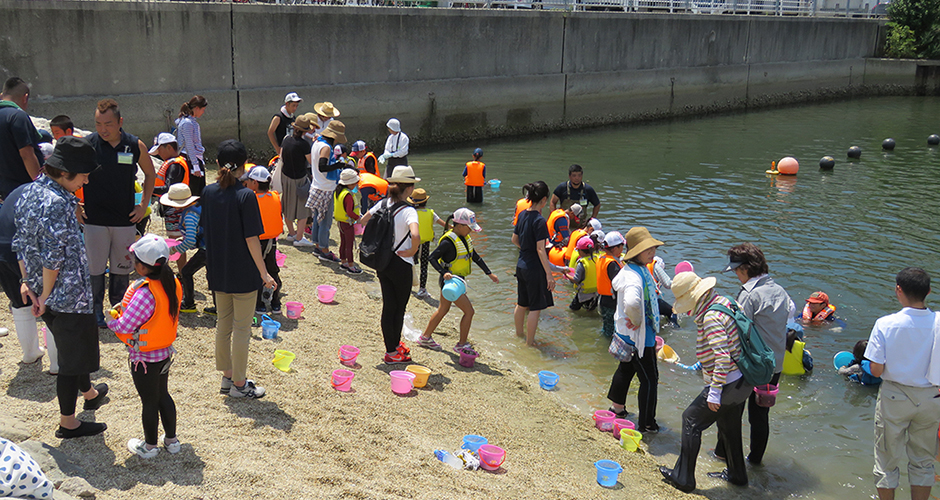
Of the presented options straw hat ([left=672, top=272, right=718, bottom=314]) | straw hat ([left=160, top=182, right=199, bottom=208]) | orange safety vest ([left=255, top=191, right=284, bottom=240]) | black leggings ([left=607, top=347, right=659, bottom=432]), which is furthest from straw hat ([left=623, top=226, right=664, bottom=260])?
straw hat ([left=160, top=182, right=199, bottom=208])

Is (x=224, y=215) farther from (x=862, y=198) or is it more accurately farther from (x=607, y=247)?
(x=862, y=198)

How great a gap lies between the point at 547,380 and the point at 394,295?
1.97m

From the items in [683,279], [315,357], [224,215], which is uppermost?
[224,215]

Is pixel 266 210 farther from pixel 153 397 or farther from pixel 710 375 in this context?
pixel 710 375

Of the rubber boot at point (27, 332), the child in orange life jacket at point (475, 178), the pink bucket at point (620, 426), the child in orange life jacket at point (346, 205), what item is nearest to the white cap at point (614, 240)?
the pink bucket at point (620, 426)

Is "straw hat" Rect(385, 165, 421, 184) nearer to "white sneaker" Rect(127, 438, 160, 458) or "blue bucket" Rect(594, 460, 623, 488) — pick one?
"blue bucket" Rect(594, 460, 623, 488)

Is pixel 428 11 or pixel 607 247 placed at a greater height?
pixel 428 11

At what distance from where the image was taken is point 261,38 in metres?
19.8

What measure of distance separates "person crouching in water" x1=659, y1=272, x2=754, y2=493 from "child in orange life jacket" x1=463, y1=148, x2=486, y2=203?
994 cm

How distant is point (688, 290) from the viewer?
5934 millimetres

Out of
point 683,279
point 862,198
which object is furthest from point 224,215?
point 862,198

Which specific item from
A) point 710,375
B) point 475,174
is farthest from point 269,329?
point 475,174

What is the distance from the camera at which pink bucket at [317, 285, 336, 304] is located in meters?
9.47

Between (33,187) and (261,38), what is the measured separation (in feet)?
52.1
